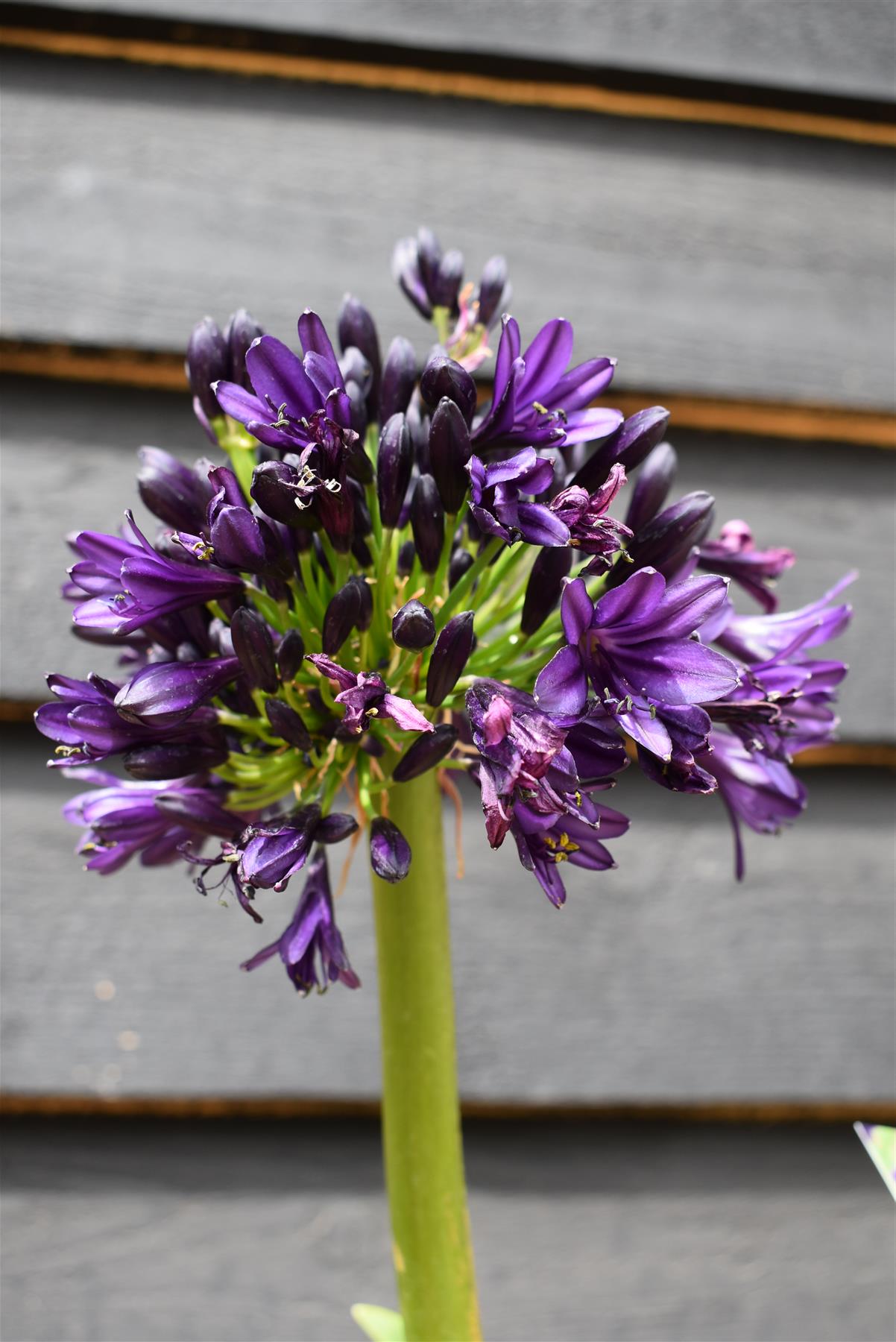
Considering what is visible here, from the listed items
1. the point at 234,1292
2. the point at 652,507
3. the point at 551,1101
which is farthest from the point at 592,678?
the point at 234,1292

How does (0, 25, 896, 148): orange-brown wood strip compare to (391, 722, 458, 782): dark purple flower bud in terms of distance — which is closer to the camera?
(391, 722, 458, 782): dark purple flower bud

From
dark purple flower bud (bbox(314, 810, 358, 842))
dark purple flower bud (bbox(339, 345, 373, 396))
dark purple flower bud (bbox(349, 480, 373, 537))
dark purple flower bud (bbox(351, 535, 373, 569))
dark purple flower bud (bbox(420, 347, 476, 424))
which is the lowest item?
dark purple flower bud (bbox(314, 810, 358, 842))

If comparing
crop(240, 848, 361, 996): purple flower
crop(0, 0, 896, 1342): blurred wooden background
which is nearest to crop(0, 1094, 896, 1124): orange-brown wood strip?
crop(0, 0, 896, 1342): blurred wooden background

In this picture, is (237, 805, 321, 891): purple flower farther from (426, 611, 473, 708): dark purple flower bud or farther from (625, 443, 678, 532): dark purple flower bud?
(625, 443, 678, 532): dark purple flower bud

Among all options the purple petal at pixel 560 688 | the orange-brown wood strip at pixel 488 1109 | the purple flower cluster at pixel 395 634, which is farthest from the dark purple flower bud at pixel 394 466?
the orange-brown wood strip at pixel 488 1109

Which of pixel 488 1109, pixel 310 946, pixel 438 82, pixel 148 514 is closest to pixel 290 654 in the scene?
pixel 310 946

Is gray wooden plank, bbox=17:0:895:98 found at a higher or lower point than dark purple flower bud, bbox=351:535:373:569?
higher

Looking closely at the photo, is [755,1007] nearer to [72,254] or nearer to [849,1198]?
[849,1198]

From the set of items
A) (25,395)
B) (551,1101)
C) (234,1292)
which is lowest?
(234,1292)
